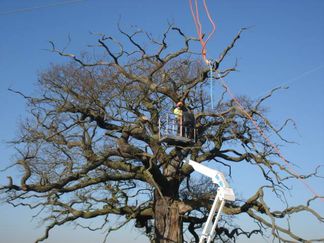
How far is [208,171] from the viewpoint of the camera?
40.6 ft

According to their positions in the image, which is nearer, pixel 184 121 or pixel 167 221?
pixel 184 121

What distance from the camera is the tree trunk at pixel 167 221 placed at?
1714cm

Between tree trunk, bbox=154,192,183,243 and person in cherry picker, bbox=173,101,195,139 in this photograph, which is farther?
tree trunk, bbox=154,192,183,243

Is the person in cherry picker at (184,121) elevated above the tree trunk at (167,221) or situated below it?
above

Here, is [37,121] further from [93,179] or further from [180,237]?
[180,237]

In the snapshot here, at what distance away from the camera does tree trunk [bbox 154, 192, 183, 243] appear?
56.2 ft

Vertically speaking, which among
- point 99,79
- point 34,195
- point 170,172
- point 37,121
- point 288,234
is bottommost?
point 288,234

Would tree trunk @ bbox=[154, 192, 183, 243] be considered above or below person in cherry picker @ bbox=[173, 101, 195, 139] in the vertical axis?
below

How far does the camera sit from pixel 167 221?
17375mm

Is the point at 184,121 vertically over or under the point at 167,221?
over

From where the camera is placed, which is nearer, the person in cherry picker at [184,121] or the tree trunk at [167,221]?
the person in cherry picker at [184,121]

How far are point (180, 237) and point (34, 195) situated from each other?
527 cm

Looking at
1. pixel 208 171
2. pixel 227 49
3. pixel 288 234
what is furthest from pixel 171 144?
pixel 288 234

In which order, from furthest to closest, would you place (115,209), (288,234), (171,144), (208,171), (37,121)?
(115,209), (37,121), (288,234), (171,144), (208,171)
